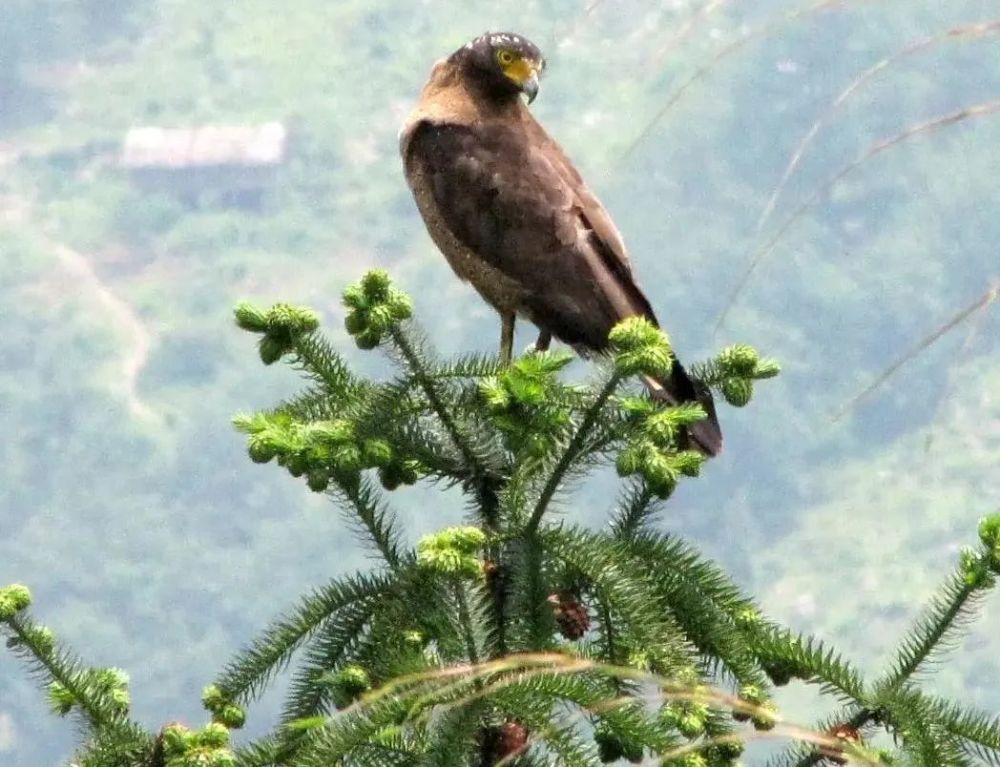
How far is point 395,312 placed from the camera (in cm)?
387

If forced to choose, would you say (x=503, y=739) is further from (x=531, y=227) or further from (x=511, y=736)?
(x=531, y=227)

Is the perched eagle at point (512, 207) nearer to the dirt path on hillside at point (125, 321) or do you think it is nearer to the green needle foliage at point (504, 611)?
the green needle foliage at point (504, 611)

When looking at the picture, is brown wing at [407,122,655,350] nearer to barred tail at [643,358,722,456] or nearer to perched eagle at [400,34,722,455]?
perched eagle at [400,34,722,455]

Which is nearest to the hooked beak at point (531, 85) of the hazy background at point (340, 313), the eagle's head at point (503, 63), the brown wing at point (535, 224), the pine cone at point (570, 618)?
the eagle's head at point (503, 63)

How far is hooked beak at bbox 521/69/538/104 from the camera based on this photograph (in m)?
6.56

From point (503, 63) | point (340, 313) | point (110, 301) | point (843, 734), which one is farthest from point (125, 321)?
point (843, 734)

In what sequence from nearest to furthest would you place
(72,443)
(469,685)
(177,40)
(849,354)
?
(469,685) → (849,354) → (72,443) → (177,40)

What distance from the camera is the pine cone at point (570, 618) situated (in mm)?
3822

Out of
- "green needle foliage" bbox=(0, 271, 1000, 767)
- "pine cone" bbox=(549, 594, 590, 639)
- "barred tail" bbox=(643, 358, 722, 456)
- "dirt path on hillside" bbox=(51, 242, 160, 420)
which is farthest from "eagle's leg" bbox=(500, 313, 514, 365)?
"dirt path on hillside" bbox=(51, 242, 160, 420)

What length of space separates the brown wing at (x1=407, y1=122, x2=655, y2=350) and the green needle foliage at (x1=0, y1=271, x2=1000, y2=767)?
1946 millimetres

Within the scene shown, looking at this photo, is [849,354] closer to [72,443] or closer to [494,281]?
[72,443]

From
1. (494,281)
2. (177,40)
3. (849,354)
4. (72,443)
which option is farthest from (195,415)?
(494,281)

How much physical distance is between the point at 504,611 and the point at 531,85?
3.19 metres

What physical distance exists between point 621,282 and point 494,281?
1.54ft
